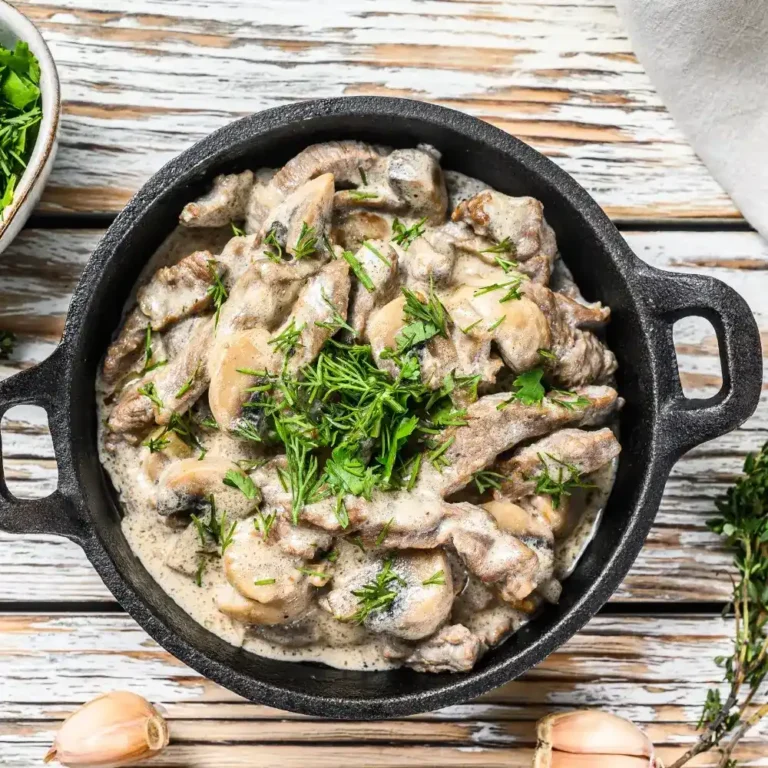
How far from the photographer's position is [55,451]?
1.97m

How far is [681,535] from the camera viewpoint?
2500 mm

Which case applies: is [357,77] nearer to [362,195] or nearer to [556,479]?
[362,195]

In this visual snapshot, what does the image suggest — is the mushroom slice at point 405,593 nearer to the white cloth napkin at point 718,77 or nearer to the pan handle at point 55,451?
the pan handle at point 55,451

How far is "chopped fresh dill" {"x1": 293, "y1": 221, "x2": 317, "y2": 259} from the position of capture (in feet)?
6.39

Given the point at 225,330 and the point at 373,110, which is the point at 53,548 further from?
the point at 373,110

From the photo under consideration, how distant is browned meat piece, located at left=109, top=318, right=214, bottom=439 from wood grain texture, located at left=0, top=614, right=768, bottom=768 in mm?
718

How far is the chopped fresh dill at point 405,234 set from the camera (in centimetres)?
204

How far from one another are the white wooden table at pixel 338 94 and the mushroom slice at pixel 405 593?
0.64 metres

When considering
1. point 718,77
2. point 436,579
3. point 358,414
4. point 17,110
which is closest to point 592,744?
point 436,579

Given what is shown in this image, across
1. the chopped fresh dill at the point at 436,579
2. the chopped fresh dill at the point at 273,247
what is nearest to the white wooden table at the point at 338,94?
the chopped fresh dill at the point at 273,247

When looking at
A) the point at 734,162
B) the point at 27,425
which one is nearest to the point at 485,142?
the point at 734,162

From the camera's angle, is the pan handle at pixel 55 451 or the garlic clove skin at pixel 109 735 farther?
the garlic clove skin at pixel 109 735

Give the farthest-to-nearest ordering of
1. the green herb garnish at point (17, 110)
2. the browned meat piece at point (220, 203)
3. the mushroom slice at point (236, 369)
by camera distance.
Answer: the green herb garnish at point (17, 110) < the browned meat piece at point (220, 203) < the mushroom slice at point (236, 369)

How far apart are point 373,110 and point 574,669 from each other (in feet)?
5.25
